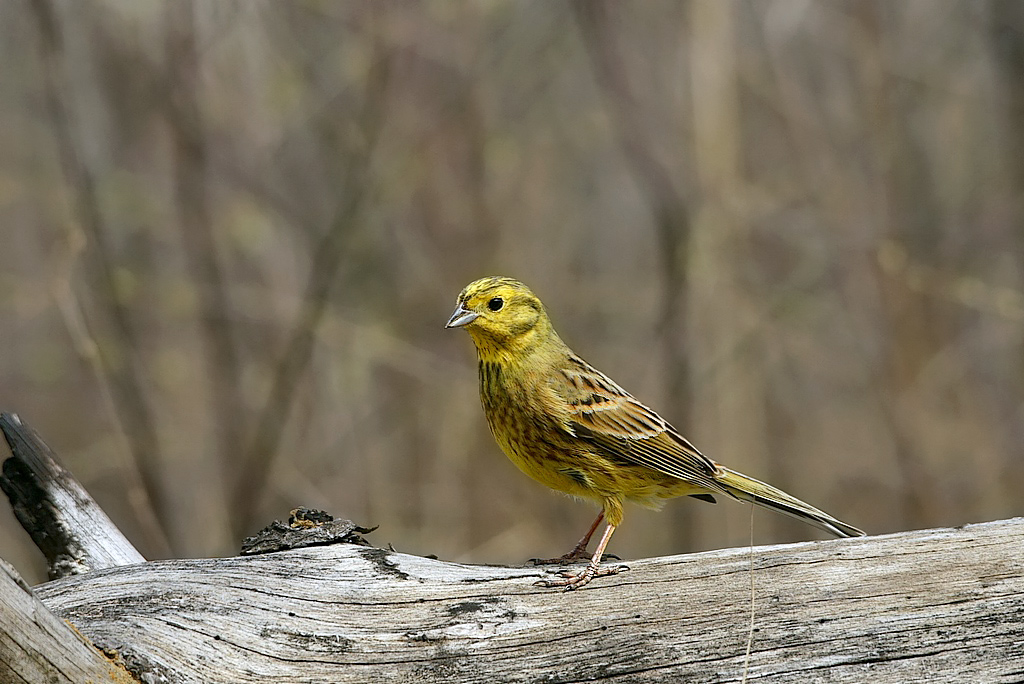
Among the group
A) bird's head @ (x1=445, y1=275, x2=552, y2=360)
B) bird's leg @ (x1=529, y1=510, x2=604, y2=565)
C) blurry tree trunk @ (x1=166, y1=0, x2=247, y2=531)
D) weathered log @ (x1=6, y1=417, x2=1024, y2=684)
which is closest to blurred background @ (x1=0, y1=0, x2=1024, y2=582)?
blurry tree trunk @ (x1=166, y1=0, x2=247, y2=531)

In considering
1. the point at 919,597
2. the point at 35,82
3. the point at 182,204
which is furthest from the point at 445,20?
the point at 919,597

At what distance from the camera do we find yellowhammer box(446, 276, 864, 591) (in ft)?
14.3

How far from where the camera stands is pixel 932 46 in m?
9.47

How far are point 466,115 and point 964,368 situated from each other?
4.95 meters

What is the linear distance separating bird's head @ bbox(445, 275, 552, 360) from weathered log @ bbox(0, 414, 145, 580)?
1582 mm

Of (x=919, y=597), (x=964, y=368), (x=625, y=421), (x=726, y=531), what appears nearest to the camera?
(x=919, y=597)

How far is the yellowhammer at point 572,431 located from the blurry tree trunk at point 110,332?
2993 mm

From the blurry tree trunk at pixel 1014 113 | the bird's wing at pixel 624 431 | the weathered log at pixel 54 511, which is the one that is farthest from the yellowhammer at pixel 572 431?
the blurry tree trunk at pixel 1014 113

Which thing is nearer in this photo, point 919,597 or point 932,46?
point 919,597

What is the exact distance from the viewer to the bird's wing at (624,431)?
439 centimetres

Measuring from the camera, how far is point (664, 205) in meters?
8.02

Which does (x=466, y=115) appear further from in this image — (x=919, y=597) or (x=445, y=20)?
(x=919, y=597)

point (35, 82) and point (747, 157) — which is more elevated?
point (747, 157)

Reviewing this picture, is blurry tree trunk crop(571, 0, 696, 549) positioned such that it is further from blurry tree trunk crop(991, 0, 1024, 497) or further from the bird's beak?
the bird's beak
